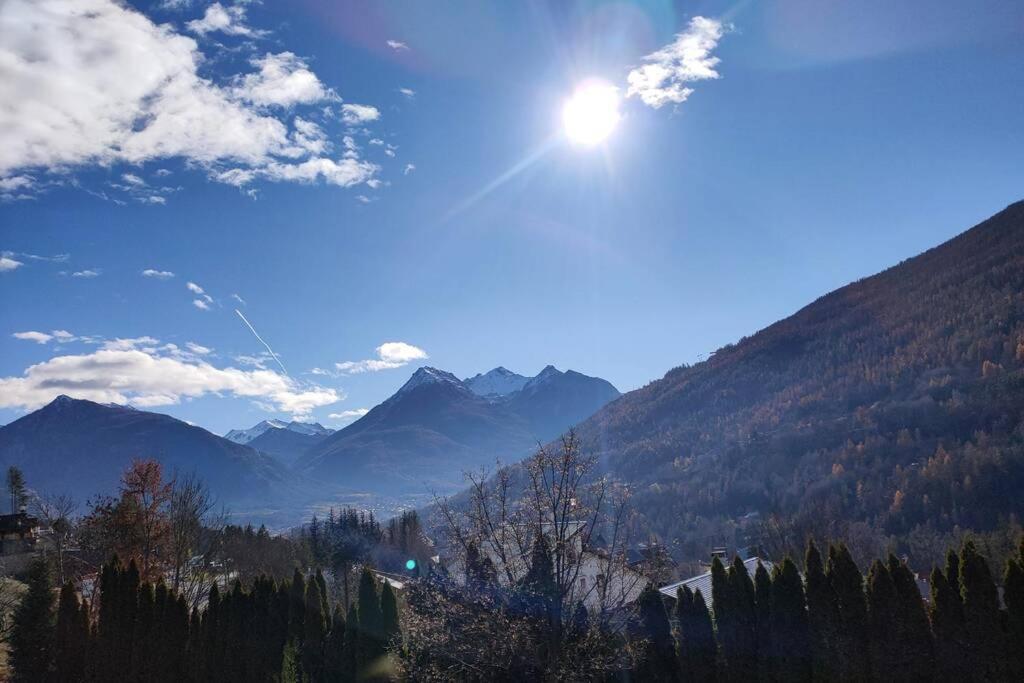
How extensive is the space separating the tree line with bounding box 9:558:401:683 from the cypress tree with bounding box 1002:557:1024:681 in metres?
20.1

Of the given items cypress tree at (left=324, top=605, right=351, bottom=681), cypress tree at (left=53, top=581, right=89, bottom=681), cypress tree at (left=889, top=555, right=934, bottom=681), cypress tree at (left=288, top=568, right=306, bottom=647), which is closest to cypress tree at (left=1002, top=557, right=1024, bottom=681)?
cypress tree at (left=889, top=555, right=934, bottom=681)

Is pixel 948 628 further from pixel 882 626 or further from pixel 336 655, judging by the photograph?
pixel 336 655

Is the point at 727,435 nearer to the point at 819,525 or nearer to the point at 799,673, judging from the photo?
the point at 819,525

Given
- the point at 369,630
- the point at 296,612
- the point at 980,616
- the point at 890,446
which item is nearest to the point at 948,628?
the point at 980,616

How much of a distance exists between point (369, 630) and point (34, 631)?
13619 millimetres

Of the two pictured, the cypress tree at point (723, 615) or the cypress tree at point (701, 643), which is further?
the cypress tree at point (701, 643)

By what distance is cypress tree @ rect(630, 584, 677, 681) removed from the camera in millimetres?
23141

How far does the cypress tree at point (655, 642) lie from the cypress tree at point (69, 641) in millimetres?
22418

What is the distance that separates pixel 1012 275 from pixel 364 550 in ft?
648

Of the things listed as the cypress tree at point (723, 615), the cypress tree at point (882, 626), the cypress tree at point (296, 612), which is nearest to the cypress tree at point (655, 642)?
the cypress tree at point (723, 615)

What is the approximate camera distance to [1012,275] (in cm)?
18800

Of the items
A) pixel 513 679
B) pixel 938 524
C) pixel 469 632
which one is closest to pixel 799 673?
pixel 513 679

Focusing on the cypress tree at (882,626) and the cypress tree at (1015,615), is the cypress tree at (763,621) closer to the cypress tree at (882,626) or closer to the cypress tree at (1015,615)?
the cypress tree at (882,626)

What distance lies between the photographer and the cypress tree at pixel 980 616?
1791 cm
